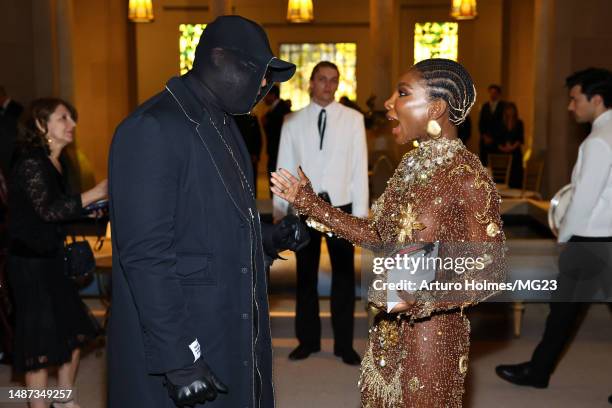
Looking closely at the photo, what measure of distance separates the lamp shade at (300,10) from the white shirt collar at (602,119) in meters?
10.7

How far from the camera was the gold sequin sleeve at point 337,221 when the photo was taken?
2982 mm

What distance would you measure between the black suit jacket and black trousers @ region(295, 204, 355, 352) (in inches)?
118

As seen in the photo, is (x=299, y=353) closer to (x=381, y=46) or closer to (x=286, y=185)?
(x=286, y=185)

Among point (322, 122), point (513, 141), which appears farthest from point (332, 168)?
point (513, 141)

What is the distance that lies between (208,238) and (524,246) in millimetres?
4733

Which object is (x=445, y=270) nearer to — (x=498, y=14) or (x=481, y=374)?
(x=481, y=374)

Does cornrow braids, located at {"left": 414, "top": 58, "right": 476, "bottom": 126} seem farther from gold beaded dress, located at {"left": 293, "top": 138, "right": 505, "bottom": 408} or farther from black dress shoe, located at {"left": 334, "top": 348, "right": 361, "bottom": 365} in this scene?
black dress shoe, located at {"left": 334, "top": 348, "right": 361, "bottom": 365}

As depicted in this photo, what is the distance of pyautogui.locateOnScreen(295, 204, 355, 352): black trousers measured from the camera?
18.5 ft

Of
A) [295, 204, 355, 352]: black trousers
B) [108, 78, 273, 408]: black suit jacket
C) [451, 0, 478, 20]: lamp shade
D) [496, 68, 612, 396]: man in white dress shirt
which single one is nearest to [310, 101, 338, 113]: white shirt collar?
[295, 204, 355, 352]: black trousers

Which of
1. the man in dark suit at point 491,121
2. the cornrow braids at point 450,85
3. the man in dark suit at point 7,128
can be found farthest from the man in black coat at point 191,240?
the man in dark suit at point 491,121

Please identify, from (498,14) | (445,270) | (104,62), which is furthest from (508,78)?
(445,270)

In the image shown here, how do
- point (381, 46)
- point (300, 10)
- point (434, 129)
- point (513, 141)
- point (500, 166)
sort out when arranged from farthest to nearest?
point (300, 10) → point (381, 46) → point (513, 141) → point (500, 166) → point (434, 129)

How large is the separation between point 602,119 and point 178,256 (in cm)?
311

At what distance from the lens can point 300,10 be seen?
1500 centimetres
